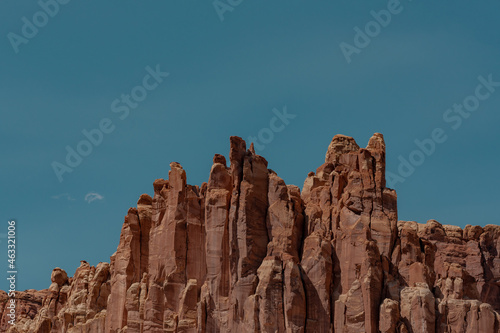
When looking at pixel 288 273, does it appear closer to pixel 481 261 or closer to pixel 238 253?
pixel 238 253

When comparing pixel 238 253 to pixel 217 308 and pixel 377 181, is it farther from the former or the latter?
pixel 377 181

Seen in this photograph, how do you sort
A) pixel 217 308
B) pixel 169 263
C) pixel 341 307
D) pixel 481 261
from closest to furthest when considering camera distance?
pixel 341 307 → pixel 217 308 → pixel 169 263 → pixel 481 261

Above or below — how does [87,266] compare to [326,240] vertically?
above

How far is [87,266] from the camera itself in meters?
146

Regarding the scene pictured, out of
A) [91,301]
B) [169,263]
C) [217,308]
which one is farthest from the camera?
[91,301]

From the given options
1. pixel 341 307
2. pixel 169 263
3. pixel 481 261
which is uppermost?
pixel 481 261

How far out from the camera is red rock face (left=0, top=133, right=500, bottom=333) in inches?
3605

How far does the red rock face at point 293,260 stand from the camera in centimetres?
9156

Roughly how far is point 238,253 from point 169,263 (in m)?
11.2

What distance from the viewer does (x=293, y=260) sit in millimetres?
94188

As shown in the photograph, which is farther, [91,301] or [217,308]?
[91,301]

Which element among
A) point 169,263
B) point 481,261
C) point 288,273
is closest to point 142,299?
point 169,263

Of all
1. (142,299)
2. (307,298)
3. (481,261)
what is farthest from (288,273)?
(481,261)

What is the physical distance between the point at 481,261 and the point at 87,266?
150 feet
